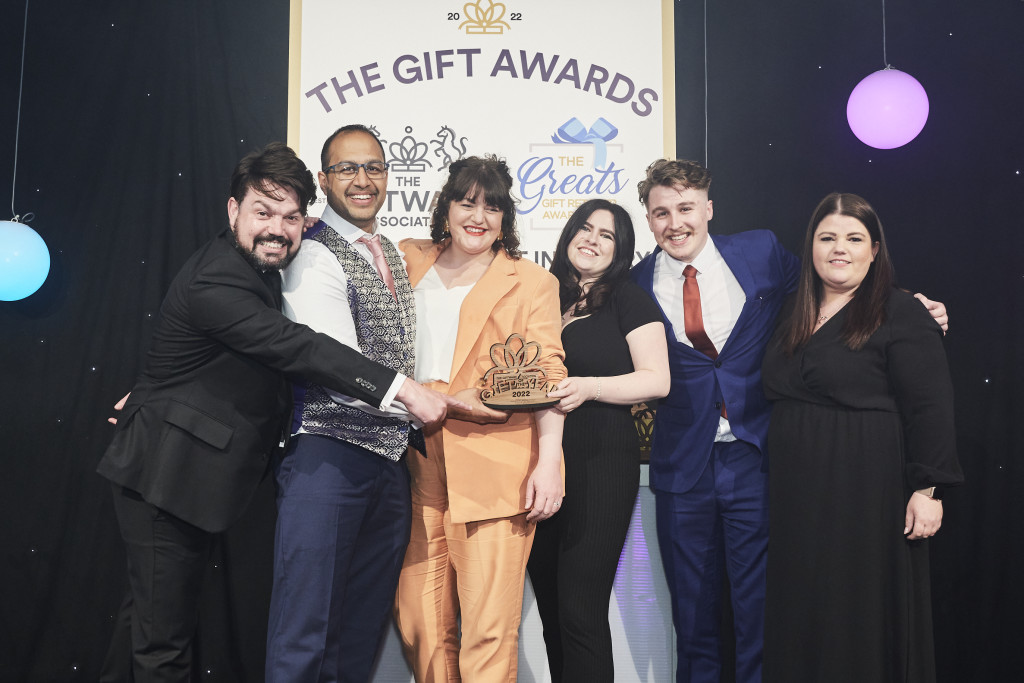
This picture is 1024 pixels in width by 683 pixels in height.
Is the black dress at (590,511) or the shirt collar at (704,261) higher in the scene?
the shirt collar at (704,261)

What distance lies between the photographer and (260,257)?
2.09 metres

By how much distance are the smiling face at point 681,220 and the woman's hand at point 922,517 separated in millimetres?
1048

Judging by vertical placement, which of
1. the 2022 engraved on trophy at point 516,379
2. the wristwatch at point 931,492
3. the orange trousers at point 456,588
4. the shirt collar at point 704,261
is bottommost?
the orange trousers at point 456,588

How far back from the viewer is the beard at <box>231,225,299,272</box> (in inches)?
82.2

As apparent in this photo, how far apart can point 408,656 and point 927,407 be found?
1715 mm

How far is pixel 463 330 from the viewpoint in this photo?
226 cm

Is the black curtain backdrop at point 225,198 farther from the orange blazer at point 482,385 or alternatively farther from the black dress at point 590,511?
the orange blazer at point 482,385

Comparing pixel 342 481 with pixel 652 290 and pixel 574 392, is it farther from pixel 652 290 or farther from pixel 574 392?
pixel 652 290

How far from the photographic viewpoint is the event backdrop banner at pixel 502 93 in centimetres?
318

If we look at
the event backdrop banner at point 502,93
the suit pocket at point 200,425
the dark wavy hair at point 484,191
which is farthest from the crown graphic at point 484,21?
the suit pocket at point 200,425

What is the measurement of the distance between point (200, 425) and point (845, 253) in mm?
1951

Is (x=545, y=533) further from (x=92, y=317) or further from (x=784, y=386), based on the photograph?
(x=92, y=317)

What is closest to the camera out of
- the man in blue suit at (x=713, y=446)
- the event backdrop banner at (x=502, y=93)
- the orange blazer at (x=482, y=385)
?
the orange blazer at (x=482, y=385)

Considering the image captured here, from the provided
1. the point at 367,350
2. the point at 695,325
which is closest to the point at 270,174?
the point at 367,350
